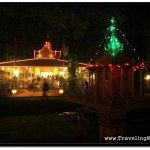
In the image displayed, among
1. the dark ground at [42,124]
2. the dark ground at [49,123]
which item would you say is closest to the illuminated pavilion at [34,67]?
the dark ground at [49,123]

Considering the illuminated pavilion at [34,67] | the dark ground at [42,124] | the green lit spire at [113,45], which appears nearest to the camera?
the green lit spire at [113,45]

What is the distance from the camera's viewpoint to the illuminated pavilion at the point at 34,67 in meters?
30.5

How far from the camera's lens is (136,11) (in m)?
21.7

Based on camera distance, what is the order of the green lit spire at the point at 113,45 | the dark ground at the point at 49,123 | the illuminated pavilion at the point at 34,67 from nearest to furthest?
the green lit spire at the point at 113,45
the dark ground at the point at 49,123
the illuminated pavilion at the point at 34,67

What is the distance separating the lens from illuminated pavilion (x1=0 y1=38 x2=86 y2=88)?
30531mm

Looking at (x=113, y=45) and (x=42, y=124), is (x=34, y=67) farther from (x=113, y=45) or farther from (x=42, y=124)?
(x=113, y=45)

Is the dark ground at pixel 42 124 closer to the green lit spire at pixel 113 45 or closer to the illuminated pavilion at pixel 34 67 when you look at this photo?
the green lit spire at pixel 113 45

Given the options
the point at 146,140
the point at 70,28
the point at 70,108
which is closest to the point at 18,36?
the point at 70,28

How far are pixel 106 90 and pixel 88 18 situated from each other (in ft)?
45.9

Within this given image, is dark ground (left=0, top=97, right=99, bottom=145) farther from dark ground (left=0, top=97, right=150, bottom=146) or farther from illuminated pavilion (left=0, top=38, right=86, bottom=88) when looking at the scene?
illuminated pavilion (left=0, top=38, right=86, bottom=88)

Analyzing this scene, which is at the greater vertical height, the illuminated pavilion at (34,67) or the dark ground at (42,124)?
the illuminated pavilion at (34,67)

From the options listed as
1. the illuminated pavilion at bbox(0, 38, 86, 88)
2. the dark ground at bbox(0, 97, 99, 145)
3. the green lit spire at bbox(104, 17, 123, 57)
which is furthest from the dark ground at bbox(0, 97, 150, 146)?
the illuminated pavilion at bbox(0, 38, 86, 88)

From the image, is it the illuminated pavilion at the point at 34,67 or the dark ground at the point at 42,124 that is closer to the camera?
the dark ground at the point at 42,124

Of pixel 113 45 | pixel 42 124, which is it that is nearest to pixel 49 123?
pixel 42 124
